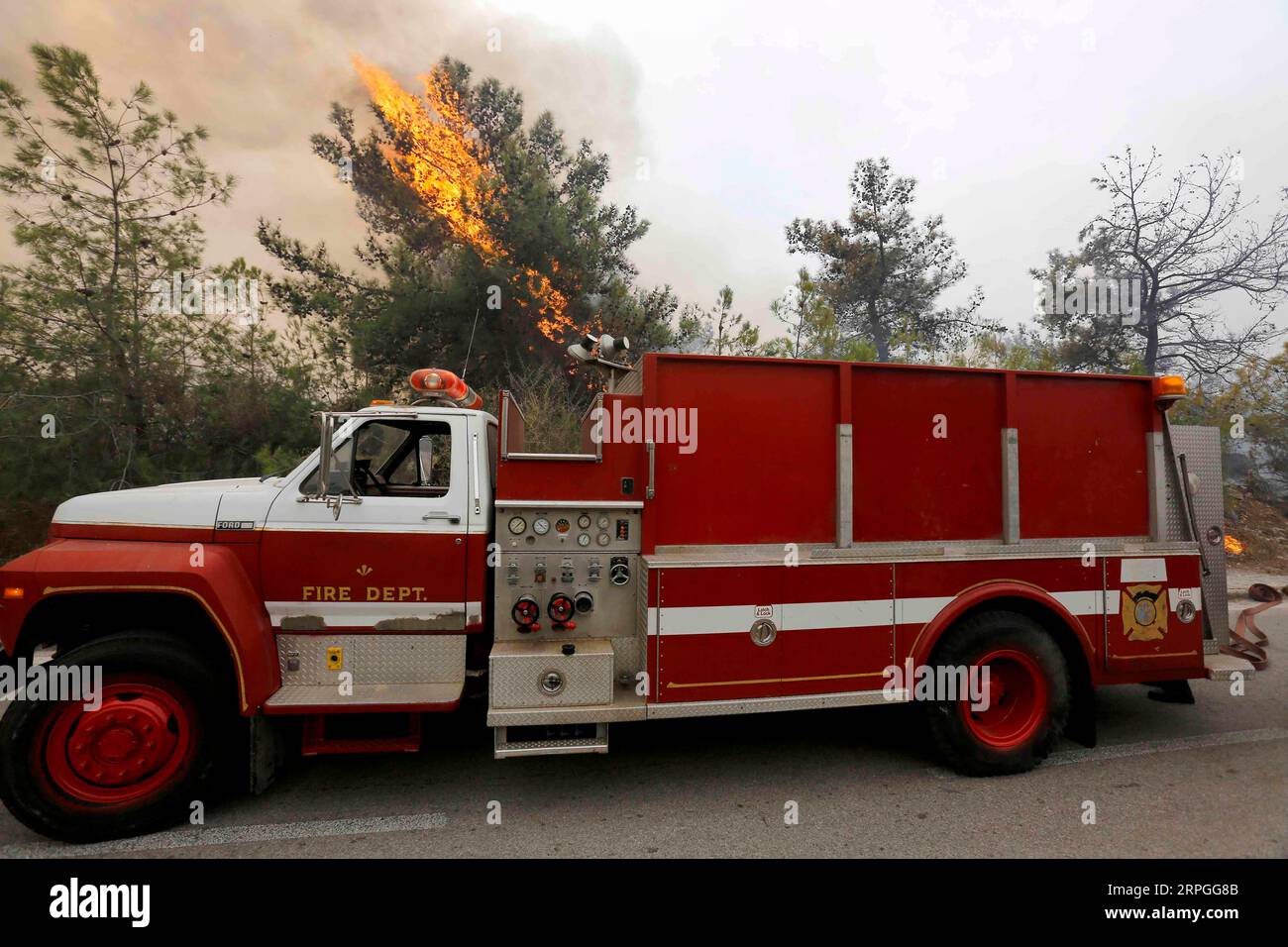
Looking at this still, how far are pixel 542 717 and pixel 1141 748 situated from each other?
4319 mm

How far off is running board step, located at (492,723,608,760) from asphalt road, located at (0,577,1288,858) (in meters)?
0.40

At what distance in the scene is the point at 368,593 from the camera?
3.57 m

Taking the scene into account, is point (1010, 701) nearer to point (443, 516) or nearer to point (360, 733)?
point (443, 516)

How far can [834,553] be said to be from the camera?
3793 mm

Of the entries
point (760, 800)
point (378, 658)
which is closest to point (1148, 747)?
point (760, 800)

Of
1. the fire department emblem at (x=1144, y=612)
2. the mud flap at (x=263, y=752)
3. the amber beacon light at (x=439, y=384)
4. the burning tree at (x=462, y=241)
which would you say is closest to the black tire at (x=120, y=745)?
the mud flap at (x=263, y=752)

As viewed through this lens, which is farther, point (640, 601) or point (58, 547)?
point (640, 601)

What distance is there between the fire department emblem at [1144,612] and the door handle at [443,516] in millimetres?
4537

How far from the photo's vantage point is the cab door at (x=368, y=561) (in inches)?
139

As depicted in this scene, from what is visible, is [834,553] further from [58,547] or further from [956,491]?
[58,547]

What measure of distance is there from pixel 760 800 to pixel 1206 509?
3914 millimetres

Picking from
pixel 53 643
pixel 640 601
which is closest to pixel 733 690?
pixel 640 601

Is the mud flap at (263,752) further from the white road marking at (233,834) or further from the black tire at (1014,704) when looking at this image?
the black tire at (1014,704)

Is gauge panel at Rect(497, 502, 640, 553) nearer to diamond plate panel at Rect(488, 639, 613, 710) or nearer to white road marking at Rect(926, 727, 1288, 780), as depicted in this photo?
diamond plate panel at Rect(488, 639, 613, 710)
